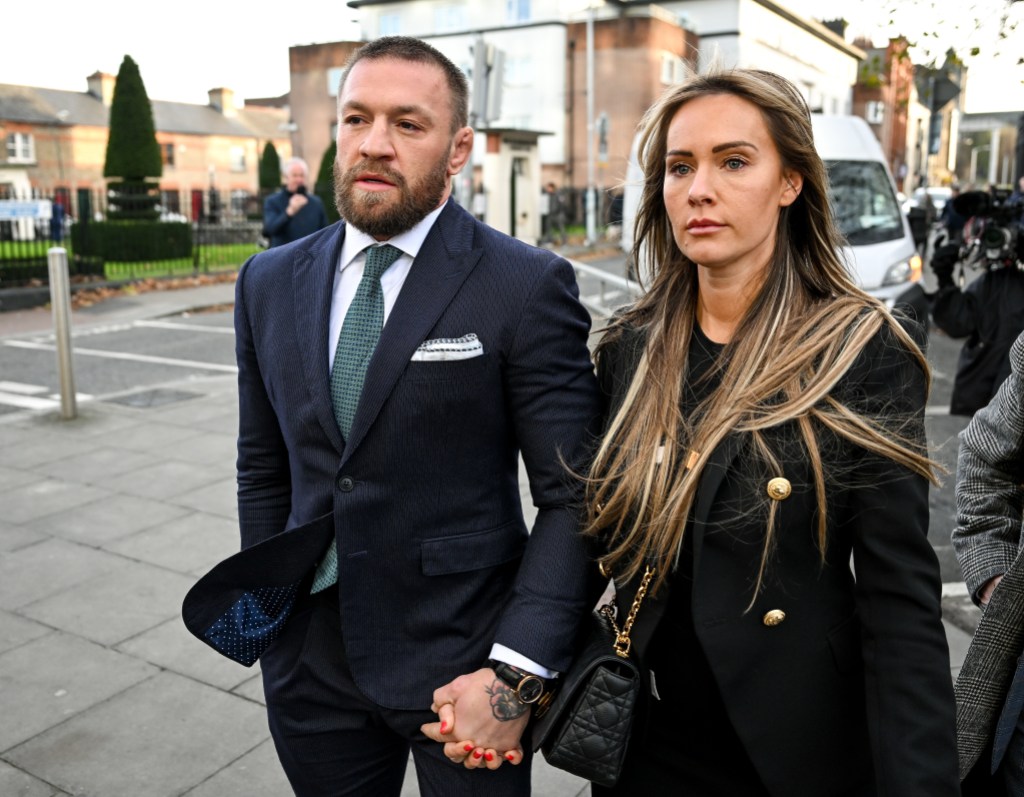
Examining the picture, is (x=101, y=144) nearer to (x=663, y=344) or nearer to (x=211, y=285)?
(x=211, y=285)

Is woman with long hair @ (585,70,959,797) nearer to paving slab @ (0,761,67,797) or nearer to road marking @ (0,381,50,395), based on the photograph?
paving slab @ (0,761,67,797)

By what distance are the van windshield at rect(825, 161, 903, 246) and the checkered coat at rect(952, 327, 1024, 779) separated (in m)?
8.56

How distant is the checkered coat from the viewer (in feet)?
6.44

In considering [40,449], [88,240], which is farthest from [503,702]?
[88,240]

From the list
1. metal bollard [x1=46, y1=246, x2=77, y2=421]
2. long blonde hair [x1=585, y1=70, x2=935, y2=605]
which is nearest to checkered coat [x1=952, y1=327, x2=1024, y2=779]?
long blonde hair [x1=585, y1=70, x2=935, y2=605]

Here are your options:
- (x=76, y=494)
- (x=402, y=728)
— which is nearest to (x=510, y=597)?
(x=402, y=728)

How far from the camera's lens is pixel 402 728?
1.94 m

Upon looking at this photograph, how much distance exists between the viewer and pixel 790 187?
190cm

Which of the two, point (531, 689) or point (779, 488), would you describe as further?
point (531, 689)

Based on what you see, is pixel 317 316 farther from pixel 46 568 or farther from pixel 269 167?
pixel 269 167

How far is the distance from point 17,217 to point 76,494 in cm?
1042

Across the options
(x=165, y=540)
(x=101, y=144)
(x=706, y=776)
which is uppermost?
(x=101, y=144)

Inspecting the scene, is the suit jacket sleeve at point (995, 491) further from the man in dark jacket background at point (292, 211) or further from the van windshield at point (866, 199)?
the man in dark jacket background at point (292, 211)

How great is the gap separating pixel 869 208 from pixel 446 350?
964cm
